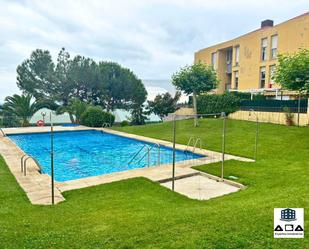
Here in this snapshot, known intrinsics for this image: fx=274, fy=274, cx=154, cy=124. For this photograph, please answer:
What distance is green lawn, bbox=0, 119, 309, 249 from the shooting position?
3.96 metres

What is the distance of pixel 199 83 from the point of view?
22375mm

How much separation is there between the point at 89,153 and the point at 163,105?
20252 millimetres

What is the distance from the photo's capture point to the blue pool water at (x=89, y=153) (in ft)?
41.9

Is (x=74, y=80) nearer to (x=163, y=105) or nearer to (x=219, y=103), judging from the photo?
(x=163, y=105)

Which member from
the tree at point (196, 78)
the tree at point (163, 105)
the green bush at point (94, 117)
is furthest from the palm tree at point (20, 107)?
the tree at point (196, 78)

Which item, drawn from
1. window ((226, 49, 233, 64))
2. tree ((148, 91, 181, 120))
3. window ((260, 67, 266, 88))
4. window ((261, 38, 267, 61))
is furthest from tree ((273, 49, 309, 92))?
window ((226, 49, 233, 64))

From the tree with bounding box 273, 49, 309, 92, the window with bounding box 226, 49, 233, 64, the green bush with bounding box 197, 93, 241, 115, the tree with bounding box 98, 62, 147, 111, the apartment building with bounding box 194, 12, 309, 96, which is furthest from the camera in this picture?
the window with bounding box 226, 49, 233, 64

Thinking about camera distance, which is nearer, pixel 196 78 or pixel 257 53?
pixel 196 78

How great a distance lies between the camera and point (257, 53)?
31.0 m

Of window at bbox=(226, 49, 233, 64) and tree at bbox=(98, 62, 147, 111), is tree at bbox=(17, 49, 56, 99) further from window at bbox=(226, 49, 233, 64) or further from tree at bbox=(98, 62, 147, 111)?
window at bbox=(226, 49, 233, 64)

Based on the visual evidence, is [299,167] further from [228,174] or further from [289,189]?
[289,189]

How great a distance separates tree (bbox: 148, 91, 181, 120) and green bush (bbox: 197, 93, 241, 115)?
251 inches

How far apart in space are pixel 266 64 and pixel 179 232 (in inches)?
1152

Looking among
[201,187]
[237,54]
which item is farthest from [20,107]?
[237,54]
